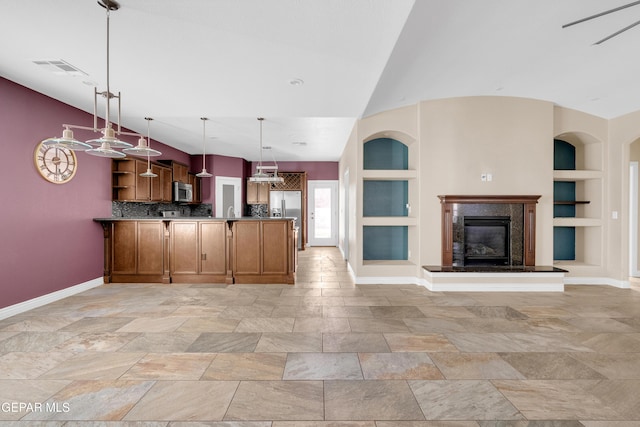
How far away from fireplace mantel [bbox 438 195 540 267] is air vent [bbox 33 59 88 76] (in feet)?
16.1

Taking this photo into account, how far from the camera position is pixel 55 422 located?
1.70 metres

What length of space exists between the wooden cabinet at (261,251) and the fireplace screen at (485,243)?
2.88m

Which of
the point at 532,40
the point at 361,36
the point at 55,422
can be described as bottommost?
the point at 55,422

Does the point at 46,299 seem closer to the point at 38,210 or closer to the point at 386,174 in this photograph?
the point at 38,210

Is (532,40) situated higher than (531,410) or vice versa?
(532,40)

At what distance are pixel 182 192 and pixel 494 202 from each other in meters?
6.41

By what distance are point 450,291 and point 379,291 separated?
1048mm

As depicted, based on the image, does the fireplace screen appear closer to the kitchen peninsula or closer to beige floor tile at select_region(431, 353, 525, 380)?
beige floor tile at select_region(431, 353, 525, 380)

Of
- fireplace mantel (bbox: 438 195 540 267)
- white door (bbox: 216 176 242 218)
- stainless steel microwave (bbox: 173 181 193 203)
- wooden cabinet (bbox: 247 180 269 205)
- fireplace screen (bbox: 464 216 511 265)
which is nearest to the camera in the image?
fireplace mantel (bbox: 438 195 540 267)

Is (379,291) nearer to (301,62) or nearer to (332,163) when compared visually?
(301,62)

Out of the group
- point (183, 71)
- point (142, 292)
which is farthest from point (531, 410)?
point (142, 292)

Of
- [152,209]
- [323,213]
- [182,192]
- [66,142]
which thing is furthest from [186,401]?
[323,213]

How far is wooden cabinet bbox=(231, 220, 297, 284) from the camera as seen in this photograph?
491 centimetres

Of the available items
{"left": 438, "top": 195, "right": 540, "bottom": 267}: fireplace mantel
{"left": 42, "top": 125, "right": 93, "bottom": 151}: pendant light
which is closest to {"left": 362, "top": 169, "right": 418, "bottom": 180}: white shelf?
{"left": 438, "top": 195, "right": 540, "bottom": 267}: fireplace mantel
